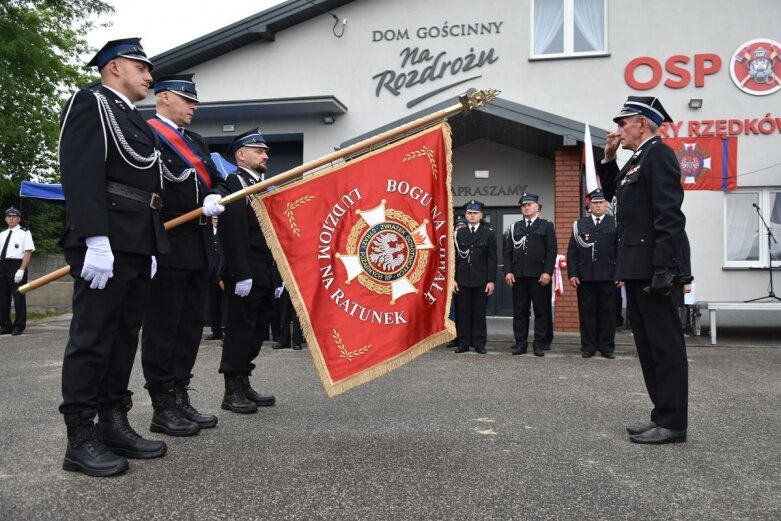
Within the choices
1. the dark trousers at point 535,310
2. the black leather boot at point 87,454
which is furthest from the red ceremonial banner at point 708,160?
the black leather boot at point 87,454

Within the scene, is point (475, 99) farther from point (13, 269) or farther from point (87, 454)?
point (13, 269)

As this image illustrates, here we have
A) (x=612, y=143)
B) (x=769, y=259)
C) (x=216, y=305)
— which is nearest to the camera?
(x=612, y=143)

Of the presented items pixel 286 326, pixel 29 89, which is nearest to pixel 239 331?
pixel 286 326

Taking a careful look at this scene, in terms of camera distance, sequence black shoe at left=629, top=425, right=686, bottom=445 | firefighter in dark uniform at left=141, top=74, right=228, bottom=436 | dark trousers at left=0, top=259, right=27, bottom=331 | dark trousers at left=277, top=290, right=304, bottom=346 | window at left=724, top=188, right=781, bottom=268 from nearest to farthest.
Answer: black shoe at left=629, top=425, right=686, bottom=445, firefighter in dark uniform at left=141, top=74, right=228, bottom=436, dark trousers at left=277, top=290, right=304, bottom=346, dark trousers at left=0, top=259, right=27, bottom=331, window at left=724, top=188, right=781, bottom=268

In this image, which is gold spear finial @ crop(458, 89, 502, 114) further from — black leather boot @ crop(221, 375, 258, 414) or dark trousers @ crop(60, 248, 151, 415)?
black leather boot @ crop(221, 375, 258, 414)

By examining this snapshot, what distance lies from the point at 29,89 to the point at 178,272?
13.7 meters

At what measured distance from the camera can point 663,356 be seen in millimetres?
3986

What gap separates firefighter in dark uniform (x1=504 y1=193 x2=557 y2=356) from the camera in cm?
836

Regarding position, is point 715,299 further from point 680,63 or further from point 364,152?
point 364,152

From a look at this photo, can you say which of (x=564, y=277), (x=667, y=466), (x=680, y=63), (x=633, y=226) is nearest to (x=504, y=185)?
(x=564, y=277)

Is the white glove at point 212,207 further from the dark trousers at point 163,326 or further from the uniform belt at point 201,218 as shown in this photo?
the dark trousers at point 163,326

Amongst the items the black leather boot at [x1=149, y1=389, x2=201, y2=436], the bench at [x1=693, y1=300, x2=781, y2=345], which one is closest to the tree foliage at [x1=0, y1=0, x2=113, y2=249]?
the black leather boot at [x1=149, y1=389, x2=201, y2=436]

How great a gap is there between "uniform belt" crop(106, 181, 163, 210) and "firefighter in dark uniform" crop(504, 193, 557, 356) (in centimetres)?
558

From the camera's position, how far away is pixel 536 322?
8320mm
